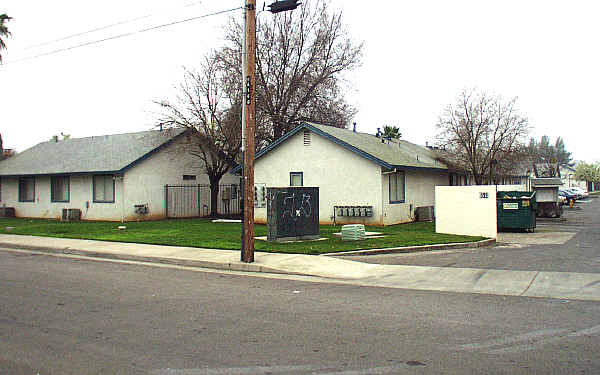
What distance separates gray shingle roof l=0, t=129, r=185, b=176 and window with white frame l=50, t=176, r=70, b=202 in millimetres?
613

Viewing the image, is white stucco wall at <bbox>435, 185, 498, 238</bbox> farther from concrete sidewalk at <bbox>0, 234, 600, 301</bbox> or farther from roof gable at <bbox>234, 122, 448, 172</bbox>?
concrete sidewalk at <bbox>0, 234, 600, 301</bbox>

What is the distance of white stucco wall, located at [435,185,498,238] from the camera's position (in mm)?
18797

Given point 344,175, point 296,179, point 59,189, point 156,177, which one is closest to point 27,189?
point 59,189

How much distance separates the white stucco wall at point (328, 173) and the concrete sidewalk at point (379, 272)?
33.6ft

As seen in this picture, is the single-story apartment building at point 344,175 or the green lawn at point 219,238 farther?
the single-story apartment building at point 344,175

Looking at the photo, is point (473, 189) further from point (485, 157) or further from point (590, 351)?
point (485, 157)

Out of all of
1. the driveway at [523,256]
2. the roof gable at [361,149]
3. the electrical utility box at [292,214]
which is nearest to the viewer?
the driveway at [523,256]

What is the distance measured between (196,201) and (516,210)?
19154 mm

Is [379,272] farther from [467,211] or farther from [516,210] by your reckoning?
[516,210]

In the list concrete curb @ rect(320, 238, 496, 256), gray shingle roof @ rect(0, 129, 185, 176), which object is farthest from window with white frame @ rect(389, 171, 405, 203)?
gray shingle roof @ rect(0, 129, 185, 176)

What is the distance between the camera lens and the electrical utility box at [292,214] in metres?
17.5

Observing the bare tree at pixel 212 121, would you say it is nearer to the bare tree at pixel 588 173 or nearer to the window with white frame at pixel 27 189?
the window with white frame at pixel 27 189

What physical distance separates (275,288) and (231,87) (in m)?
22.5

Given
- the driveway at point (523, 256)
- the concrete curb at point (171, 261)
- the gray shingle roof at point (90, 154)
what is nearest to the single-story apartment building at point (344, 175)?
the driveway at point (523, 256)
